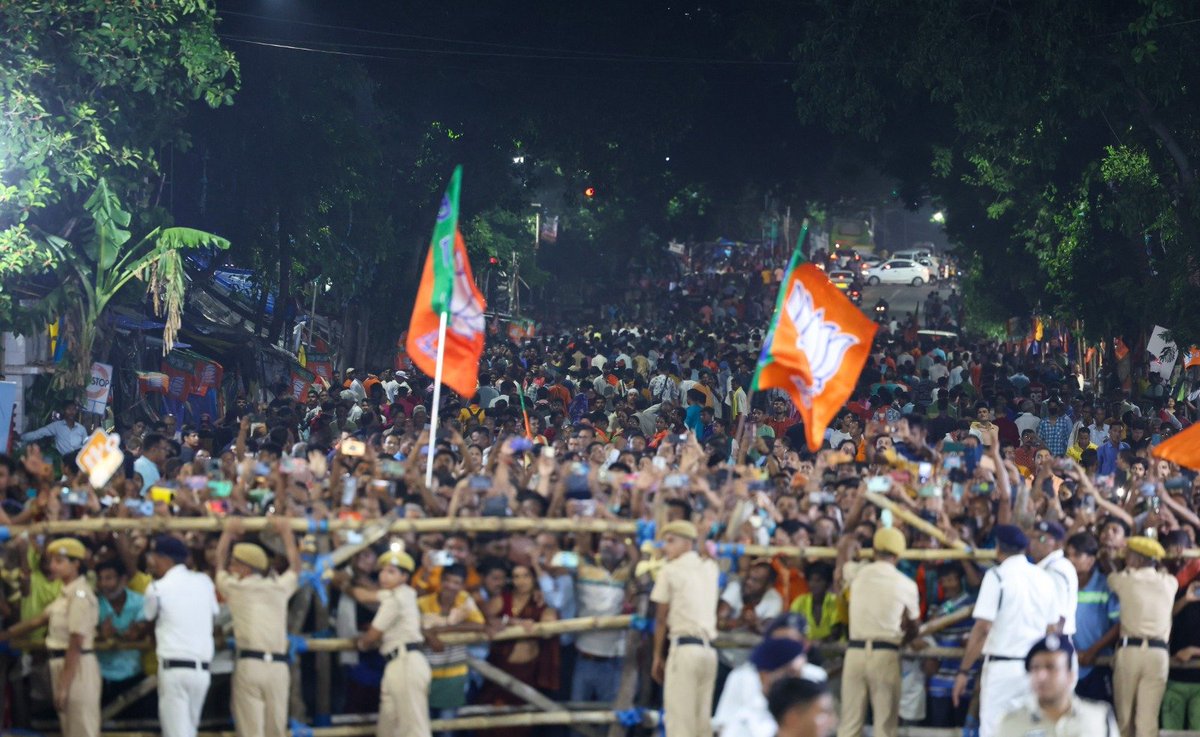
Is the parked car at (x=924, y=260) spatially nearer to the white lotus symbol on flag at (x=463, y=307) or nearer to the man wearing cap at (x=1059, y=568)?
the white lotus symbol on flag at (x=463, y=307)

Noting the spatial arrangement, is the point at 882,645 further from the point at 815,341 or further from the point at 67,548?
the point at 67,548

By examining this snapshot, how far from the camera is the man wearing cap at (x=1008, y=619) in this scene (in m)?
10.3

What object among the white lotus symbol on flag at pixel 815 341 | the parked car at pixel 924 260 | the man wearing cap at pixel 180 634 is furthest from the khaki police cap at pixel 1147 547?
the parked car at pixel 924 260

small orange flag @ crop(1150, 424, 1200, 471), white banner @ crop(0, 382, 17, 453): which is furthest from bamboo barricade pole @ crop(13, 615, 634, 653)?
white banner @ crop(0, 382, 17, 453)

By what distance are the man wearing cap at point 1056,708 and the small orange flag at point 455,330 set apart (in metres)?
6.33

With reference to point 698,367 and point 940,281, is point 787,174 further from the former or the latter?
point 940,281

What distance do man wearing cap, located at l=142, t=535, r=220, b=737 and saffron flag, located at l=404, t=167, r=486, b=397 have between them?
2746mm

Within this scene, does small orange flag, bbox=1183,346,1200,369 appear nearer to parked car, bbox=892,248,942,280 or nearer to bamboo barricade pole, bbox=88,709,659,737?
bamboo barricade pole, bbox=88,709,659,737

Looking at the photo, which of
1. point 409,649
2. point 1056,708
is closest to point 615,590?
point 409,649

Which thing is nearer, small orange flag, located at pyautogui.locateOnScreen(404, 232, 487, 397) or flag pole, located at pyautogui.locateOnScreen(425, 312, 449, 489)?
flag pole, located at pyautogui.locateOnScreen(425, 312, 449, 489)

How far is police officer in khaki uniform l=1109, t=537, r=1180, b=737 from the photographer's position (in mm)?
10875

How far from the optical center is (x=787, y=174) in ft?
126

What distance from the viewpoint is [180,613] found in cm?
1020

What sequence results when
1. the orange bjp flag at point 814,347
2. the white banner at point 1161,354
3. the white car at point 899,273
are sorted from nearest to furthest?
the orange bjp flag at point 814,347 → the white banner at point 1161,354 → the white car at point 899,273
